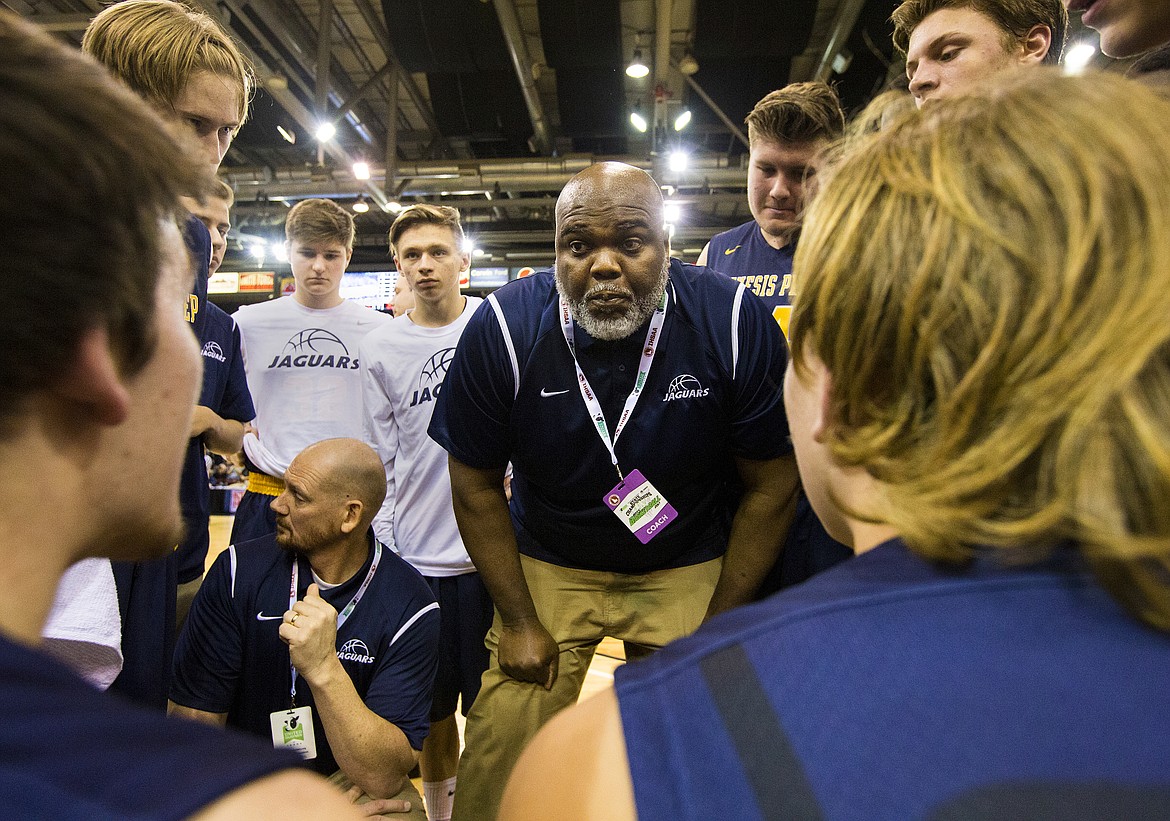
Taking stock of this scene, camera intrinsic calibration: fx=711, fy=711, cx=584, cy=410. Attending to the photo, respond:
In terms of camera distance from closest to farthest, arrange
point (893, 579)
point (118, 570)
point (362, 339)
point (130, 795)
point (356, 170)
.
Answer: point (130, 795) → point (893, 579) → point (118, 570) → point (362, 339) → point (356, 170)

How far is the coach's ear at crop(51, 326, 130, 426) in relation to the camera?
0.55m

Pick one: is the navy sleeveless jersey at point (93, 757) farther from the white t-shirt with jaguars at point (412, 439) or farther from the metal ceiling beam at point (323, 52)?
A: the metal ceiling beam at point (323, 52)

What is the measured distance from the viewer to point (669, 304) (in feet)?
6.68

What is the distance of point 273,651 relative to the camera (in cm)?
197

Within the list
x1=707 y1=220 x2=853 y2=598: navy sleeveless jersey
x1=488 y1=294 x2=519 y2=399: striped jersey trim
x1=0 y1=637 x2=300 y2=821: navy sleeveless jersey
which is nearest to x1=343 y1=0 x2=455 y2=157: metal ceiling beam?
x1=707 y1=220 x2=853 y2=598: navy sleeveless jersey

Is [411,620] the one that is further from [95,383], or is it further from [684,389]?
[95,383]

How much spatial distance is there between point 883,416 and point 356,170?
25.1 ft

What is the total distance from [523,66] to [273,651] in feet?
19.2

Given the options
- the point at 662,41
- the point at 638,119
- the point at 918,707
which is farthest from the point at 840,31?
the point at 918,707

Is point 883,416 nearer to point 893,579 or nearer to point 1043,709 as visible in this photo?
point 893,579

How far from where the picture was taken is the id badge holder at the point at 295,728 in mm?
1909

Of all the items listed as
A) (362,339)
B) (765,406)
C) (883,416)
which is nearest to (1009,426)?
(883,416)

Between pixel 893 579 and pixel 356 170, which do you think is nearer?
pixel 893 579

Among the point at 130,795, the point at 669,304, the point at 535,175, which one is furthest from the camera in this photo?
the point at 535,175
